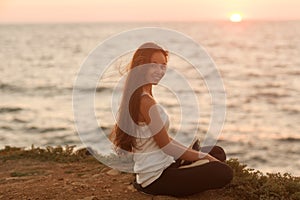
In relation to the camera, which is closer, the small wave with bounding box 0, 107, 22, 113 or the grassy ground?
the grassy ground

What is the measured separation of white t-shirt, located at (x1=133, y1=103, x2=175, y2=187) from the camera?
20.0 ft

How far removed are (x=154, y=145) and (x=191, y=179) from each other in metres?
0.65

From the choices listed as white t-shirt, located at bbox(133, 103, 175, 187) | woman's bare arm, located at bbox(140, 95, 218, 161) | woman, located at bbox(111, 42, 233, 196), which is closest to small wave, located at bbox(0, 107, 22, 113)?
woman, located at bbox(111, 42, 233, 196)

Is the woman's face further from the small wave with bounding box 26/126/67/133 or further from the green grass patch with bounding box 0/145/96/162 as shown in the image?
the small wave with bounding box 26/126/67/133

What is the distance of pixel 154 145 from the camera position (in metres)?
6.11

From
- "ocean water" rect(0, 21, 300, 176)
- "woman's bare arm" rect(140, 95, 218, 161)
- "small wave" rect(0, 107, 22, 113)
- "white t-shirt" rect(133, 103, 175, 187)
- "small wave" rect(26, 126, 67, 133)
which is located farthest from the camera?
"small wave" rect(0, 107, 22, 113)

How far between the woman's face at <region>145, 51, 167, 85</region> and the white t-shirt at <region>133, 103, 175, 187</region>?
0.57m

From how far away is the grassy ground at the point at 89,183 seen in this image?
21.8 feet

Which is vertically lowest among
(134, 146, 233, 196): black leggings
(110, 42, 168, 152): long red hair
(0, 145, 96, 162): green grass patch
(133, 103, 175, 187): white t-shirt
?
(0, 145, 96, 162): green grass patch

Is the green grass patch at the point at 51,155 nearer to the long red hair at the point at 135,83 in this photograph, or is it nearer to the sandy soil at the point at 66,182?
the sandy soil at the point at 66,182

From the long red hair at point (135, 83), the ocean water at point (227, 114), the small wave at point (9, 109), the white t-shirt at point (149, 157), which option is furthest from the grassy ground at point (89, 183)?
the small wave at point (9, 109)

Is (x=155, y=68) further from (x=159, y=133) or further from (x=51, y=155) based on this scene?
(x=51, y=155)

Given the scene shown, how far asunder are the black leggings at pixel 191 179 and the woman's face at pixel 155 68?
3.89 ft

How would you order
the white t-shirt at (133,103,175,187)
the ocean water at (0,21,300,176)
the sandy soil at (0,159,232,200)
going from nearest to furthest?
1. the white t-shirt at (133,103,175,187)
2. the sandy soil at (0,159,232,200)
3. the ocean water at (0,21,300,176)
